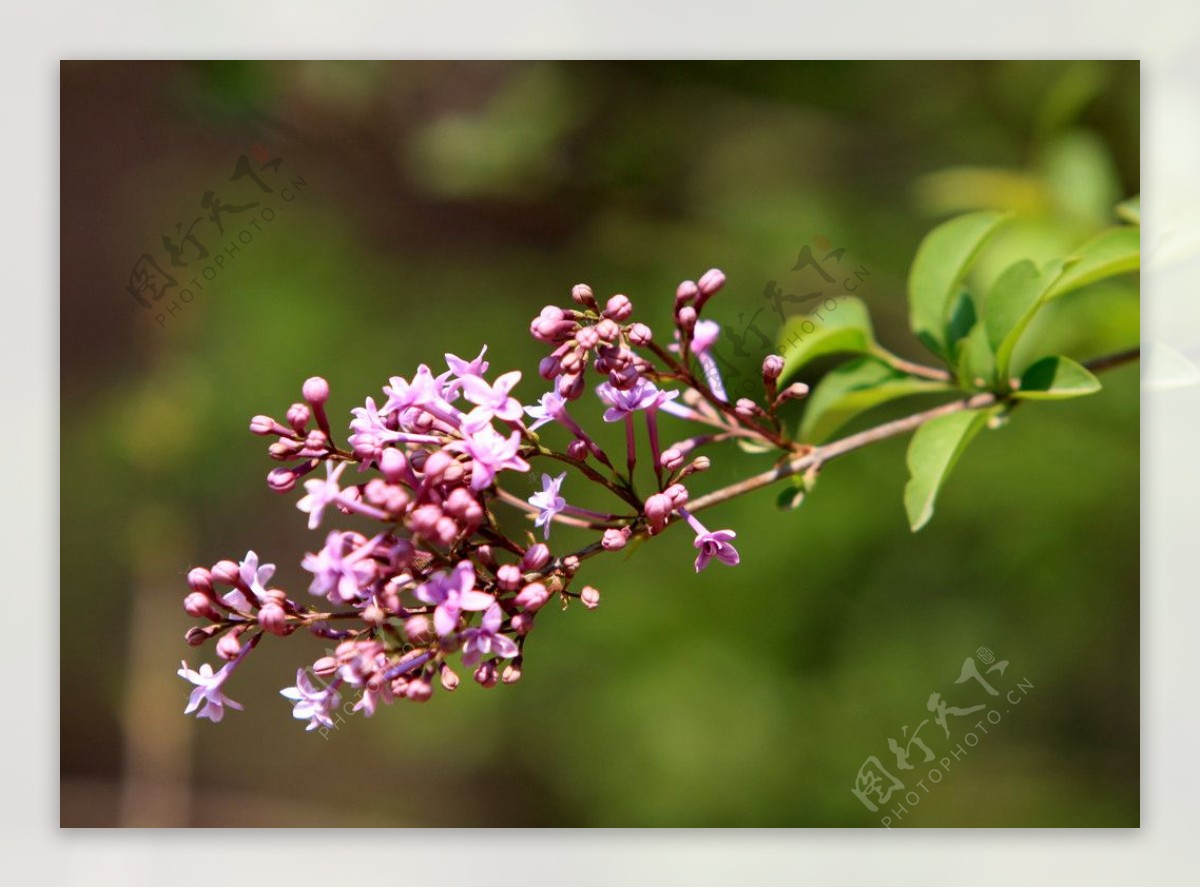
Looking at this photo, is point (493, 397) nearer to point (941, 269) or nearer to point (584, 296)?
point (584, 296)

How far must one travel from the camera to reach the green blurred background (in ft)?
10.5

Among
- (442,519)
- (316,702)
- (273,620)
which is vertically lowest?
(316,702)

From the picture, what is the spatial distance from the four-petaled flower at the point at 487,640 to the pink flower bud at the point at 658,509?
0.65 ft

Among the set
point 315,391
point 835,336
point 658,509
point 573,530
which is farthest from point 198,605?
point 573,530

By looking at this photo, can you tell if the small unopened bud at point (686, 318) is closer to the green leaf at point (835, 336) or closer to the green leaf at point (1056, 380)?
the green leaf at point (835, 336)

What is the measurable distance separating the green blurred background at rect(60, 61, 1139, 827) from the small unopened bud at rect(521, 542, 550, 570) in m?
1.88

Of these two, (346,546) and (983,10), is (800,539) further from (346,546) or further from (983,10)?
(346,546)

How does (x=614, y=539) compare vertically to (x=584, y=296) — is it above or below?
below

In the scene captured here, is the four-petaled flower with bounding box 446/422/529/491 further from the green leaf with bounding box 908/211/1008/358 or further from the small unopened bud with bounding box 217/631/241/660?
the green leaf with bounding box 908/211/1008/358

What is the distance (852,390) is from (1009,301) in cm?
26

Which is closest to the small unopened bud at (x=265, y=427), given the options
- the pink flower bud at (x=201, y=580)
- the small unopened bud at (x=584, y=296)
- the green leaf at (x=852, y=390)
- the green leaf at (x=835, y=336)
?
the pink flower bud at (x=201, y=580)

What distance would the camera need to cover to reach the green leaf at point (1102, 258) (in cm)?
170

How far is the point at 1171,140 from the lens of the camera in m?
2.32

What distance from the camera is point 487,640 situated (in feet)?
4.35
